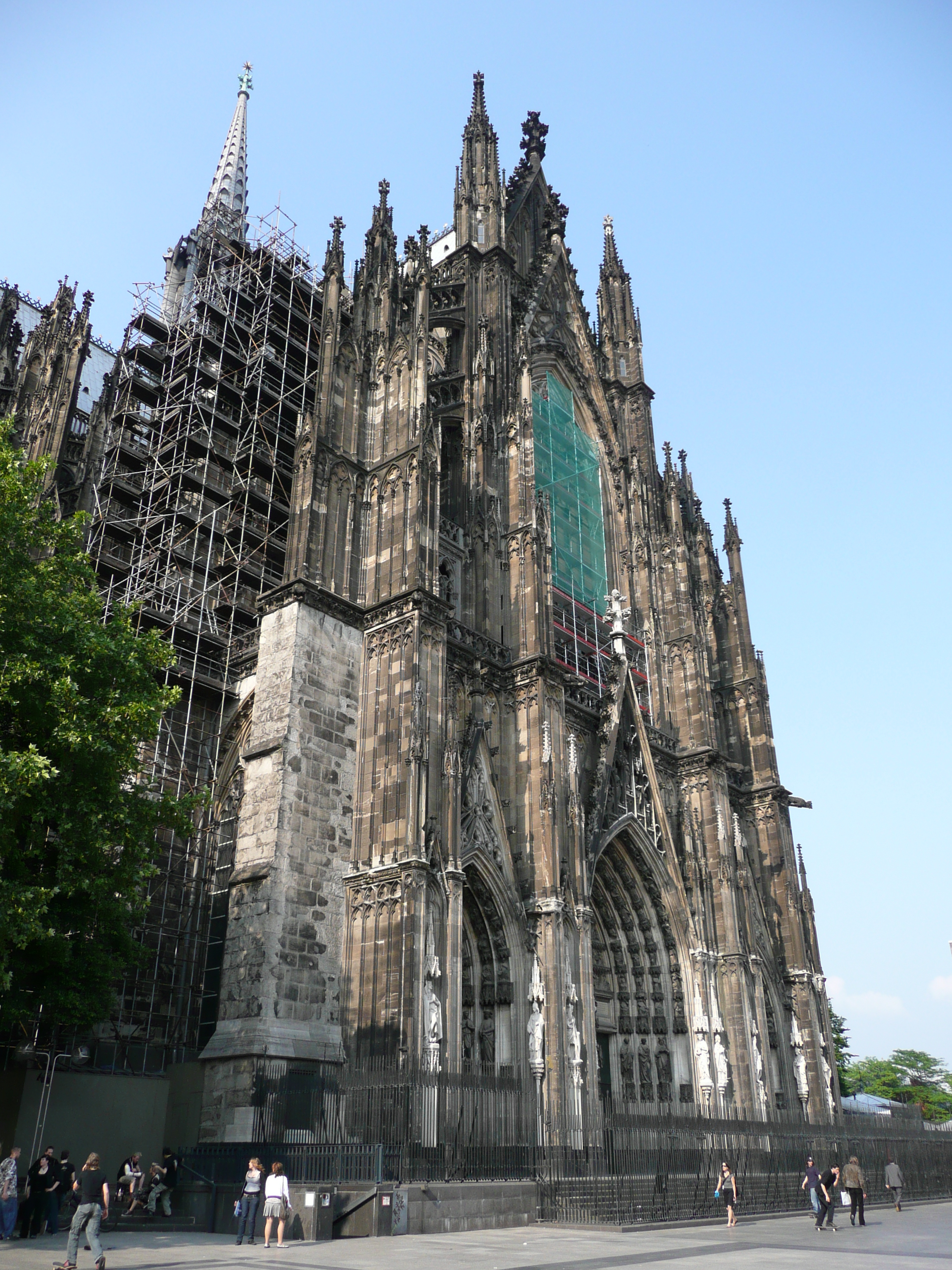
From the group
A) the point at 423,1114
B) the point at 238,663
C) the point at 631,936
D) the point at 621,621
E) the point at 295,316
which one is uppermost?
the point at 295,316

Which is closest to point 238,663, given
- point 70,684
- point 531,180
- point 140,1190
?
point 70,684

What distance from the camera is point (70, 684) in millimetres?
15211

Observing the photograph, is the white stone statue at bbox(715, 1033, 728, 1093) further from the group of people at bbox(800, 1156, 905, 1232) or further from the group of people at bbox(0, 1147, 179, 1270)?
the group of people at bbox(0, 1147, 179, 1270)

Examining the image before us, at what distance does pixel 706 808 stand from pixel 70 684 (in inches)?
807

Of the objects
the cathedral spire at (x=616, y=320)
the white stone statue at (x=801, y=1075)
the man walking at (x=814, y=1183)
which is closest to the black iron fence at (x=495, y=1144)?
the man walking at (x=814, y=1183)

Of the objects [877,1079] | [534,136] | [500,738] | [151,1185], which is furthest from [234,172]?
[877,1079]

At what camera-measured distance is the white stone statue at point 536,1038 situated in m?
20.9

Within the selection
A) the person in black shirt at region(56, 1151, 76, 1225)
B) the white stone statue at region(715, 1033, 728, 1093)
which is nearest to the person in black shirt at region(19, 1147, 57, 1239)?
the person in black shirt at region(56, 1151, 76, 1225)

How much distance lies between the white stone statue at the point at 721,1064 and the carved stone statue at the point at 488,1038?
7460mm

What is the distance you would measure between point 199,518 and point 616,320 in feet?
70.6

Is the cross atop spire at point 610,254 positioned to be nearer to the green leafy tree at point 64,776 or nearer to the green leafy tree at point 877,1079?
the green leafy tree at point 64,776

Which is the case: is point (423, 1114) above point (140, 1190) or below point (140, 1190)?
above

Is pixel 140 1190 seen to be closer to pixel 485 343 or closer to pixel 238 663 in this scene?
pixel 238 663

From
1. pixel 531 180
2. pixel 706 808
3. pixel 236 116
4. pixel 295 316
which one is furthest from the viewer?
pixel 236 116
